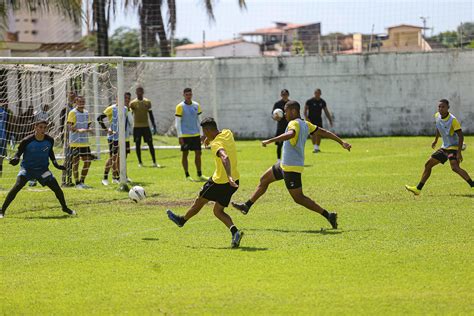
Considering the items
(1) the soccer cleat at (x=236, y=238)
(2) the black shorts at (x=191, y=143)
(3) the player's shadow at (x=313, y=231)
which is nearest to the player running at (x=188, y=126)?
(2) the black shorts at (x=191, y=143)

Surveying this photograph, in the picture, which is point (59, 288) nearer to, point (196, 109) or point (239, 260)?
point (239, 260)

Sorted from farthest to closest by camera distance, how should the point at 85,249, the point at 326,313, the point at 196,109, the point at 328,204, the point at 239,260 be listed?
the point at 196,109
the point at 328,204
the point at 85,249
the point at 239,260
the point at 326,313

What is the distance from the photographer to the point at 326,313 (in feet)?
25.9

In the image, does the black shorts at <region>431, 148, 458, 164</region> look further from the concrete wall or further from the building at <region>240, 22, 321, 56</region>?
the building at <region>240, 22, 321, 56</region>

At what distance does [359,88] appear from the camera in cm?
3225

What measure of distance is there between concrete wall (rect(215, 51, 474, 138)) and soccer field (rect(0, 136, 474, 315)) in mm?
14025

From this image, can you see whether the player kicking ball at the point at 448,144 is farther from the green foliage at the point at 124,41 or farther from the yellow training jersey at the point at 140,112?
the green foliage at the point at 124,41

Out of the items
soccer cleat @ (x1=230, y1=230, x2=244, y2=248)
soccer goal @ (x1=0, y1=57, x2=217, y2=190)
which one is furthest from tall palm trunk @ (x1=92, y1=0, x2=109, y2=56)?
soccer cleat @ (x1=230, y1=230, x2=244, y2=248)

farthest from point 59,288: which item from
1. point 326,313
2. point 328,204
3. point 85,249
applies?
point 328,204

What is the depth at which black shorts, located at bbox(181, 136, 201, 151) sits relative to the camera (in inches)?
774

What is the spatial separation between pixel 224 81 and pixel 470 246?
75.5ft

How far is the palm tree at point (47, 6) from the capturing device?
2619 centimetres

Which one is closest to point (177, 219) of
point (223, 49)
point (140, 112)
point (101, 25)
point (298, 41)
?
point (140, 112)

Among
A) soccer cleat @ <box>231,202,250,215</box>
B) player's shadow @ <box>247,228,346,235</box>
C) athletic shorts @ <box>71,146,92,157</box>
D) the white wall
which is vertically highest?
the white wall
